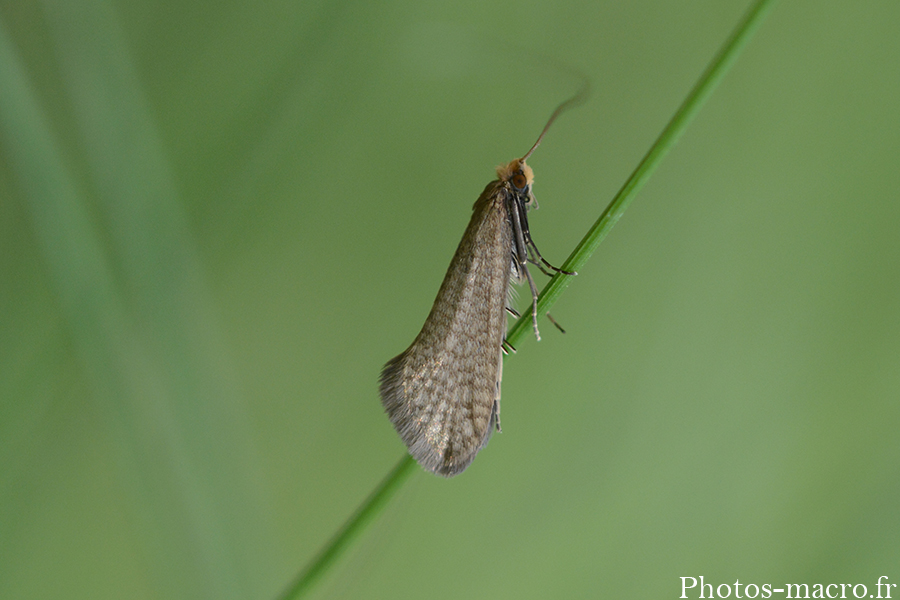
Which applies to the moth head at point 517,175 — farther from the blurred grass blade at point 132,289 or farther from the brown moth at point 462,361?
the blurred grass blade at point 132,289

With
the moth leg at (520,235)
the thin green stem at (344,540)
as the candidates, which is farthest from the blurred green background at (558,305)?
the thin green stem at (344,540)

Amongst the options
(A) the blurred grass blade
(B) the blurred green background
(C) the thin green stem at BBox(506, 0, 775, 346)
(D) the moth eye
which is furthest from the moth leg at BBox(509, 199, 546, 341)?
(A) the blurred grass blade

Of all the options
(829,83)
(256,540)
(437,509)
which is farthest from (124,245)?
(829,83)

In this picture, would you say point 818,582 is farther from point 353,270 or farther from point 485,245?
point 353,270

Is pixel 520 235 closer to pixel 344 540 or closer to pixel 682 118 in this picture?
pixel 682 118

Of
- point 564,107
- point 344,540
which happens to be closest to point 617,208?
point 564,107

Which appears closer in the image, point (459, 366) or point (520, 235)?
point (459, 366)
